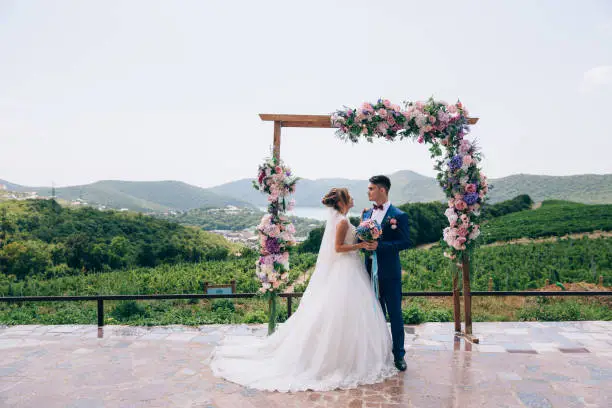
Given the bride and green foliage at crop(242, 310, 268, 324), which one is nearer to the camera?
the bride

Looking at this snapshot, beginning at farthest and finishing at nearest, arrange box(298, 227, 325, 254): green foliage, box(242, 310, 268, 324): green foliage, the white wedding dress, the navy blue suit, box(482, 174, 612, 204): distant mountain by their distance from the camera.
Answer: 1. box(482, 174, 612, 204): distant mountain
2. box(298, 227, 325, 254): green foliage
3. box(242, 310, 268, 324): green foliage
4. the navy blue suit
5. the white wedding dress

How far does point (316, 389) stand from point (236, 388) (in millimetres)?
856

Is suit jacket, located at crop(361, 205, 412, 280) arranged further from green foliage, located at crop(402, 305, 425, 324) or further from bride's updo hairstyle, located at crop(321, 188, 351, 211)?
green foliage, located at crop(402, 305, 425, 324)

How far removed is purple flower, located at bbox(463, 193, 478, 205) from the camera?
6785mm

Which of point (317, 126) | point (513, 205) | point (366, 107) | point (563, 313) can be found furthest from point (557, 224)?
point (317, 126)

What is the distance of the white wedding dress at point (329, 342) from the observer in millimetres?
5141

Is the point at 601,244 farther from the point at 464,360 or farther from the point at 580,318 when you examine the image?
the point at 464,360

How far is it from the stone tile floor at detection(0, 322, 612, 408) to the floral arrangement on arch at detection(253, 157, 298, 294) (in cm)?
127

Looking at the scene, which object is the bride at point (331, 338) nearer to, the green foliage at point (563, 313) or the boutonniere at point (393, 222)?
the boutonniere at point (393, 222)

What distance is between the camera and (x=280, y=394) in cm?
487

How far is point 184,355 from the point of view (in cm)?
627

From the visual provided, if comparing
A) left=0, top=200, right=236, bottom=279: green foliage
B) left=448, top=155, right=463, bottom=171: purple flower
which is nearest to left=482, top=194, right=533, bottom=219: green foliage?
left=0, top=200, right=236, bottom=279: green foliage

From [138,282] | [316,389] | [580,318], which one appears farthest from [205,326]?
[138,282]

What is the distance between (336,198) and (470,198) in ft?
7.68
